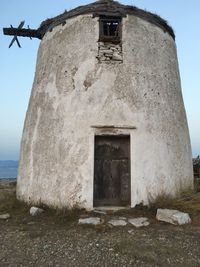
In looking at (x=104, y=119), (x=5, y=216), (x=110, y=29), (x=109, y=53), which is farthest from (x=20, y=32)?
(x=5, y=216)

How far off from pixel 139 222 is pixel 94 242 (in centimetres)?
141

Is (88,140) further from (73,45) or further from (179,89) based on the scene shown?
(179,89)

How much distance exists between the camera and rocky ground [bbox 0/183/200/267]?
399cm

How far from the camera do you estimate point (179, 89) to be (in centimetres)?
884

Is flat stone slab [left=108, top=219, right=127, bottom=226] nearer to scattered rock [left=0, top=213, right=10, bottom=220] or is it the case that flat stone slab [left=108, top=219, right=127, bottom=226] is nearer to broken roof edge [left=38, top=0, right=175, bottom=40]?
scattered rock [left=0, top=213, right=10, bottom=220]

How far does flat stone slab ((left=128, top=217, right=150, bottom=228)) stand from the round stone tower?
3.12 ft

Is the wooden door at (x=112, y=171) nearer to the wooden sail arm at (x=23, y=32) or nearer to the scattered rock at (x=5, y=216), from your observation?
the scattered rock at (x=5, y=216)

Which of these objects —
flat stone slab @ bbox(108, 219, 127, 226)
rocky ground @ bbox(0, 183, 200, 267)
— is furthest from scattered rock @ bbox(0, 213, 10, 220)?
flat stone slab @ bbox(108, 219, 127, 226)

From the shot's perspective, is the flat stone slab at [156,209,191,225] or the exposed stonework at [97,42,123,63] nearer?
the flat stone slab at [156,209,191,225]

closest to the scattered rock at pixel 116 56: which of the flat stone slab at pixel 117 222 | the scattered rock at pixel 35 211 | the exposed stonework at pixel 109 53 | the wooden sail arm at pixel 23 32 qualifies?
the exposed stonework at pixel 109 53

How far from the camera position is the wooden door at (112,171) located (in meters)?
7.35

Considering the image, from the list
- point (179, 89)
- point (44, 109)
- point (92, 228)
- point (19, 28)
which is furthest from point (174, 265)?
point (19, 28)

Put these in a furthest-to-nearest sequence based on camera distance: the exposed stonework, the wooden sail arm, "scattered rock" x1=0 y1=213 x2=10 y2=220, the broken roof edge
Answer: the wooden sail arm, the broken roof edge, the exposed stonework, "scattered rock" x1=0 y1=213 x2=10 y2=220

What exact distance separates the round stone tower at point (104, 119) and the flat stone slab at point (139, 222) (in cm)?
95
